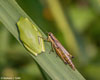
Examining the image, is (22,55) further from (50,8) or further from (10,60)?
(50,8)

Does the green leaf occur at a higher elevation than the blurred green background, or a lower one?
higher

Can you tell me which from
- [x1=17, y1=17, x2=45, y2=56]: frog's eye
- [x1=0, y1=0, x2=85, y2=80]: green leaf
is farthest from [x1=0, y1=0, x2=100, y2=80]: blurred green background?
[x1=0, y1=0, x2=85, y2=80]: green leaf

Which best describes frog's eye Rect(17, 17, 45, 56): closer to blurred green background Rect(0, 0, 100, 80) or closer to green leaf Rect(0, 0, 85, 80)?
green leaf Rect(0, 0, 85, 80)

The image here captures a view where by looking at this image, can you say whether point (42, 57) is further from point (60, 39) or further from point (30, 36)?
point (60, 39)

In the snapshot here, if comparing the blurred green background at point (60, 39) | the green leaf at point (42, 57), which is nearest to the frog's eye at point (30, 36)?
the green leaf at point (42, 57)

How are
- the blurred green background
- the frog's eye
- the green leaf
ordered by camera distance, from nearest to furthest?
the green leaf → the frog's eye → the blurred green background

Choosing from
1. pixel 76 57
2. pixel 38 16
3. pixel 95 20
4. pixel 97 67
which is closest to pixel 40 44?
pixel 38 16

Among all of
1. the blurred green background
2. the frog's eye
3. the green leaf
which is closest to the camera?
the green leaf
